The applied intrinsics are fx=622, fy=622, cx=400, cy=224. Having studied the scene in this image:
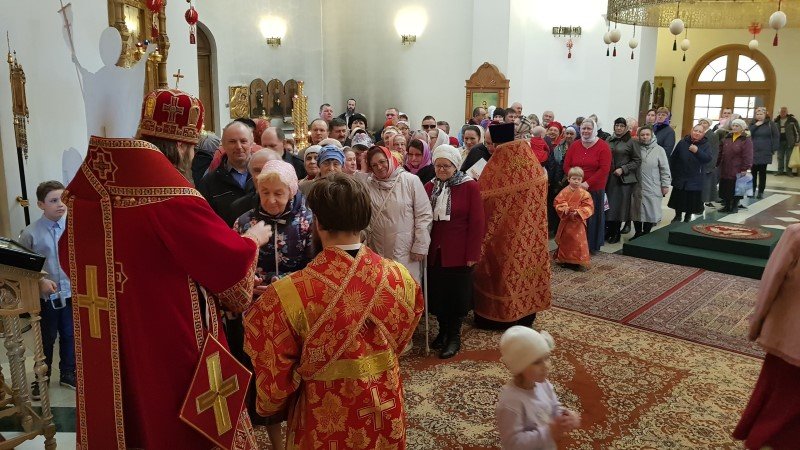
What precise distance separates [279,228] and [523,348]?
1.62m

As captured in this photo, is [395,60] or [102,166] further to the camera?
[395,60]

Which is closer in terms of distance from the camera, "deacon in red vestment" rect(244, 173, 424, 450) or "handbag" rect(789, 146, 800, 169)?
"deacon in red vestment" rect(244, 173, 424, 450)

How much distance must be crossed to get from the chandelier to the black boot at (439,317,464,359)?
237 inches

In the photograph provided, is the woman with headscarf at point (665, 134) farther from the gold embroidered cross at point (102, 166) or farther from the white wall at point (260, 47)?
the gold embroidered cross at point (102, 166)

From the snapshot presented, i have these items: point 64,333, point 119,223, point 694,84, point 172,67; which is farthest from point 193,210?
point 694,84

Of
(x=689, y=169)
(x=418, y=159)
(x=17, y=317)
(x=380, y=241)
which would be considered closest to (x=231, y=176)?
(x=380, y=241)

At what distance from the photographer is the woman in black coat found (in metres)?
9.41

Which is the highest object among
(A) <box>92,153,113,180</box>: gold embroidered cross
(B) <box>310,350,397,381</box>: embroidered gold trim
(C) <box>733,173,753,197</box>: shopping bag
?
(A) <box>92,153,113,180</box>: gold embroidered cross

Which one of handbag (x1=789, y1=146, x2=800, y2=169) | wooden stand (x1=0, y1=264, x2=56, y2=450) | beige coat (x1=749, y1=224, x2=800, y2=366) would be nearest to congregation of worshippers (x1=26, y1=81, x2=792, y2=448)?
wooden stand (x1=0, y1=264, x2=56, y2=450)

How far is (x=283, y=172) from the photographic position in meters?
3.26

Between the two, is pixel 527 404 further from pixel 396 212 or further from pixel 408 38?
pixel 408 38

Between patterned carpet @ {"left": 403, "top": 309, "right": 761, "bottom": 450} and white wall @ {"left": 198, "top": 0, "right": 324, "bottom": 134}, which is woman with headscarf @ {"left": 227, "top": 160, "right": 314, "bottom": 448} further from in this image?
white wall @ {"left": 198, "top": 0, "right": 324, "bottom": 134}

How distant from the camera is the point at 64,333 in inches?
166

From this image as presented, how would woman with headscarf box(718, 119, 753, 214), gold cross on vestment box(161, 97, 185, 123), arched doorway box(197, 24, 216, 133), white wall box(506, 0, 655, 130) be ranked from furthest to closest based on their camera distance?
white wall box(506, 0, 655, 130), arched doorway box(197, 24, 216, 133), woman with headscarf box(718, 119, 753, 214), gold cross on vestment box(161, 97, 185, 123)
